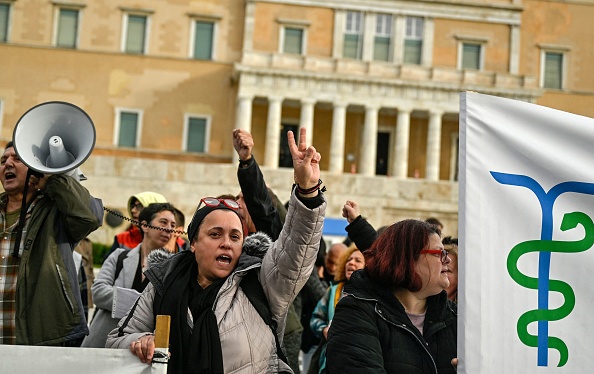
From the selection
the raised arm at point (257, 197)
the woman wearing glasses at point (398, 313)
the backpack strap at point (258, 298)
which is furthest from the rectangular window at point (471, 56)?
the backpack strap at point (258, 298)

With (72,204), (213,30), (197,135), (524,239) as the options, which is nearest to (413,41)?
(213,30)

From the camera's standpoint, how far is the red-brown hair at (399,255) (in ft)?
11.5

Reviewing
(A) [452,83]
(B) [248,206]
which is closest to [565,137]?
(B) [248,206]

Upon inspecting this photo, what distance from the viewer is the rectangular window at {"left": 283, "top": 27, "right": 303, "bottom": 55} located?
35000 mm

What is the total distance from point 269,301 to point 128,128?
3184 cm

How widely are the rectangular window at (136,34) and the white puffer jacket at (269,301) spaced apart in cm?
3259

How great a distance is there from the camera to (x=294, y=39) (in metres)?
35.1

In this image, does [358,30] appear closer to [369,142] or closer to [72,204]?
[369,142]

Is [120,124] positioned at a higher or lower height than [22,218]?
higher

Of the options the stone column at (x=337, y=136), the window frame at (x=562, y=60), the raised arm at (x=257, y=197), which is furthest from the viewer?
the window frame at (x=562, y=60)

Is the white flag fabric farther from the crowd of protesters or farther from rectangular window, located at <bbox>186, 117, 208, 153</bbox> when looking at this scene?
rectangular window, located at <bbox>186, 117, 208, 153</bbox>

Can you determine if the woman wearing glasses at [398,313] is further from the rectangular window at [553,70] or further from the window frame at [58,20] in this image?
the rectangular window at [553,70]

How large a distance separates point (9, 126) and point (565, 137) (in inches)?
1324

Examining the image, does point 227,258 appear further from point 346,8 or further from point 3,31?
point 3,31
